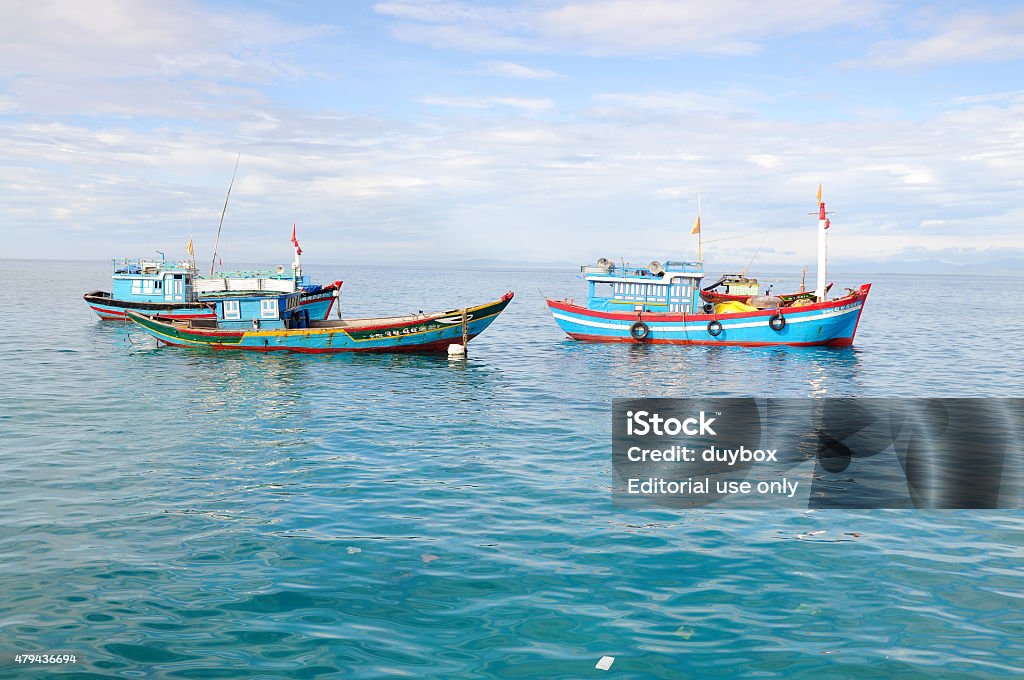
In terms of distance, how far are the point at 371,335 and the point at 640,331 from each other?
16.2 m

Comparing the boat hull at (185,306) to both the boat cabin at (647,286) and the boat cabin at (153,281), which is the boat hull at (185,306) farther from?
the boat cabin at (647,286)

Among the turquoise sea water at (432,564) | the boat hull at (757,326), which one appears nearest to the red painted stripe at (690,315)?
the boat hull at (757,326)

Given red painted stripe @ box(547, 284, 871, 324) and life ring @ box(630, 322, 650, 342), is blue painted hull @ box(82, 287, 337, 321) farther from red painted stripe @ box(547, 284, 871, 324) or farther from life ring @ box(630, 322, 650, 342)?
life ring @ box(630, 322, 650, 342)

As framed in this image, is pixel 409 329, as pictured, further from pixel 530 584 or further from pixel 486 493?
pixel 530 584

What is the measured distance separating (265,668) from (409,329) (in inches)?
1138

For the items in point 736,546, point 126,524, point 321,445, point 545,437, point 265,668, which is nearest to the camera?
point 265,668

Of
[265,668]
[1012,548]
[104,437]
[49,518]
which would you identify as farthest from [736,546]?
[104,437]

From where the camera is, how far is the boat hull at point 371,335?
36.5m

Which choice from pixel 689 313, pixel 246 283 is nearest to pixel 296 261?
pixel 246 283

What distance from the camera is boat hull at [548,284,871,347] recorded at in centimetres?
4006

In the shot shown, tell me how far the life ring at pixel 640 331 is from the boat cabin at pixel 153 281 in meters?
30.8

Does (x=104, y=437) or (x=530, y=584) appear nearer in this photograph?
(x=530, y=584)

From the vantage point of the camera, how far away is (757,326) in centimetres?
4072

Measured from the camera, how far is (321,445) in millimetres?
18891
